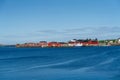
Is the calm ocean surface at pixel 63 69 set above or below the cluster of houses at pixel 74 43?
below

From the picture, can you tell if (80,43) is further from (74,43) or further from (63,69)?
(63,69)

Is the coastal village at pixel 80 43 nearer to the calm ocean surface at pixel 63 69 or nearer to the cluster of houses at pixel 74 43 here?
the cluster of houses at pixel 74 43

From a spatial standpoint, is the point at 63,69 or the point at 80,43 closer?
the point at 63,69

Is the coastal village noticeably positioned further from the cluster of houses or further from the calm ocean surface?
the calm ocean surface

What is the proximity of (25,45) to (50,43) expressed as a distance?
30.3 m

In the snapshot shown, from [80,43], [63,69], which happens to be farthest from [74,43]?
[63,69]

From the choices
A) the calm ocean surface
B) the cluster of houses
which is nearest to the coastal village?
the cluster of houses

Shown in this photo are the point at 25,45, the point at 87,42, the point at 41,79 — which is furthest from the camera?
the point at 25,45

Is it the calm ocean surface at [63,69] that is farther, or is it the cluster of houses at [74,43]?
the cluster of houses at [74,43]

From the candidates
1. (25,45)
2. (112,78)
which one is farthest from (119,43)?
(112,78)

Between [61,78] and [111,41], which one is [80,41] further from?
[61,78]

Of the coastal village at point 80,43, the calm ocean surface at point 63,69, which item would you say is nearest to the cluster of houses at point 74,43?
the coastal village at point 80,43

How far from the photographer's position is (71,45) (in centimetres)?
12912

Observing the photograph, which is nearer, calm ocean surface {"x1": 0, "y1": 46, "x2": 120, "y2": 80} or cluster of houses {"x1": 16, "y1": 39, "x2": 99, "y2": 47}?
calm ocean surface {"x1": 0, "y1": 46, "x2": 120, "y2": 80}
